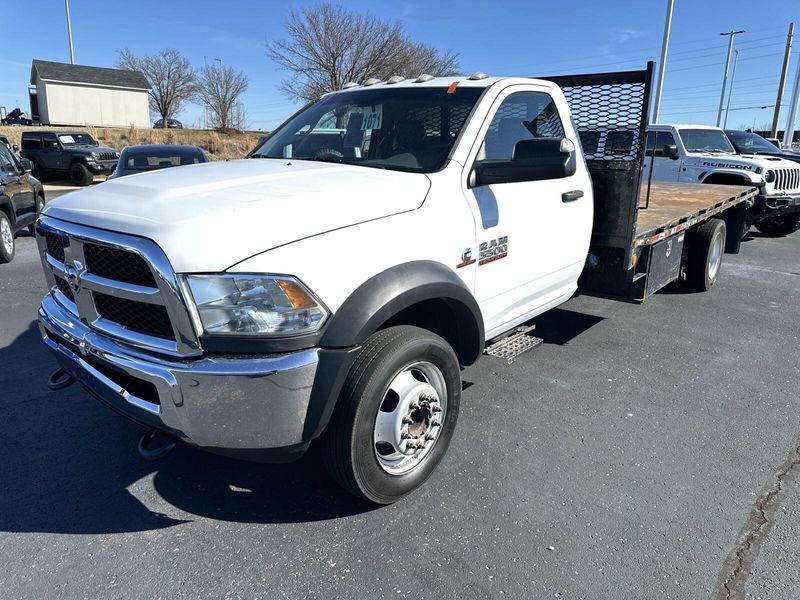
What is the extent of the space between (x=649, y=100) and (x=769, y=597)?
301 cm

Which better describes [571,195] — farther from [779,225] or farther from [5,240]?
[779,225]

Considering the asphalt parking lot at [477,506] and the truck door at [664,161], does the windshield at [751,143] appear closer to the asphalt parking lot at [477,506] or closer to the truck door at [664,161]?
the truck door at [664,161]

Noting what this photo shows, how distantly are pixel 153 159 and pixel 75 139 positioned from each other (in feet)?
43.9

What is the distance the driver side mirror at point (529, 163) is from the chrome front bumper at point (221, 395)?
1441mm

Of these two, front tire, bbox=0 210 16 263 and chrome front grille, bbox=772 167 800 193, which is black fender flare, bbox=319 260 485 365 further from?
chrome front grille, bbox=772 167 800 193

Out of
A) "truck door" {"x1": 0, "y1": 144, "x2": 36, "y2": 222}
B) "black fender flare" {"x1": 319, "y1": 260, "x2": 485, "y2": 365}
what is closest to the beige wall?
"truck door" {"x1": 0, "y1": 144, "x2": 36, "y2": 222}

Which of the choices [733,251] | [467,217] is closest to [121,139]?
[733,251]

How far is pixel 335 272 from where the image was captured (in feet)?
7.98

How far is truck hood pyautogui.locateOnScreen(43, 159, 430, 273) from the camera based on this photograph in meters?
2.27

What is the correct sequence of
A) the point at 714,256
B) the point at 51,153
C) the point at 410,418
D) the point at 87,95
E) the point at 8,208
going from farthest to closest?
the point at 87,95 < the point at 51,153 < the point at 8,208 < the point at 714,256 < the point at 410,418

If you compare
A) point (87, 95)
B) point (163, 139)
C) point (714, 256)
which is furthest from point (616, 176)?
point (87, 95)

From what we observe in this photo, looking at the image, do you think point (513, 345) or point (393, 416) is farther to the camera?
point (513, 345)

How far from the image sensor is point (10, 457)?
3.35 metres

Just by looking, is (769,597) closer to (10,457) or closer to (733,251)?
(10,457)
